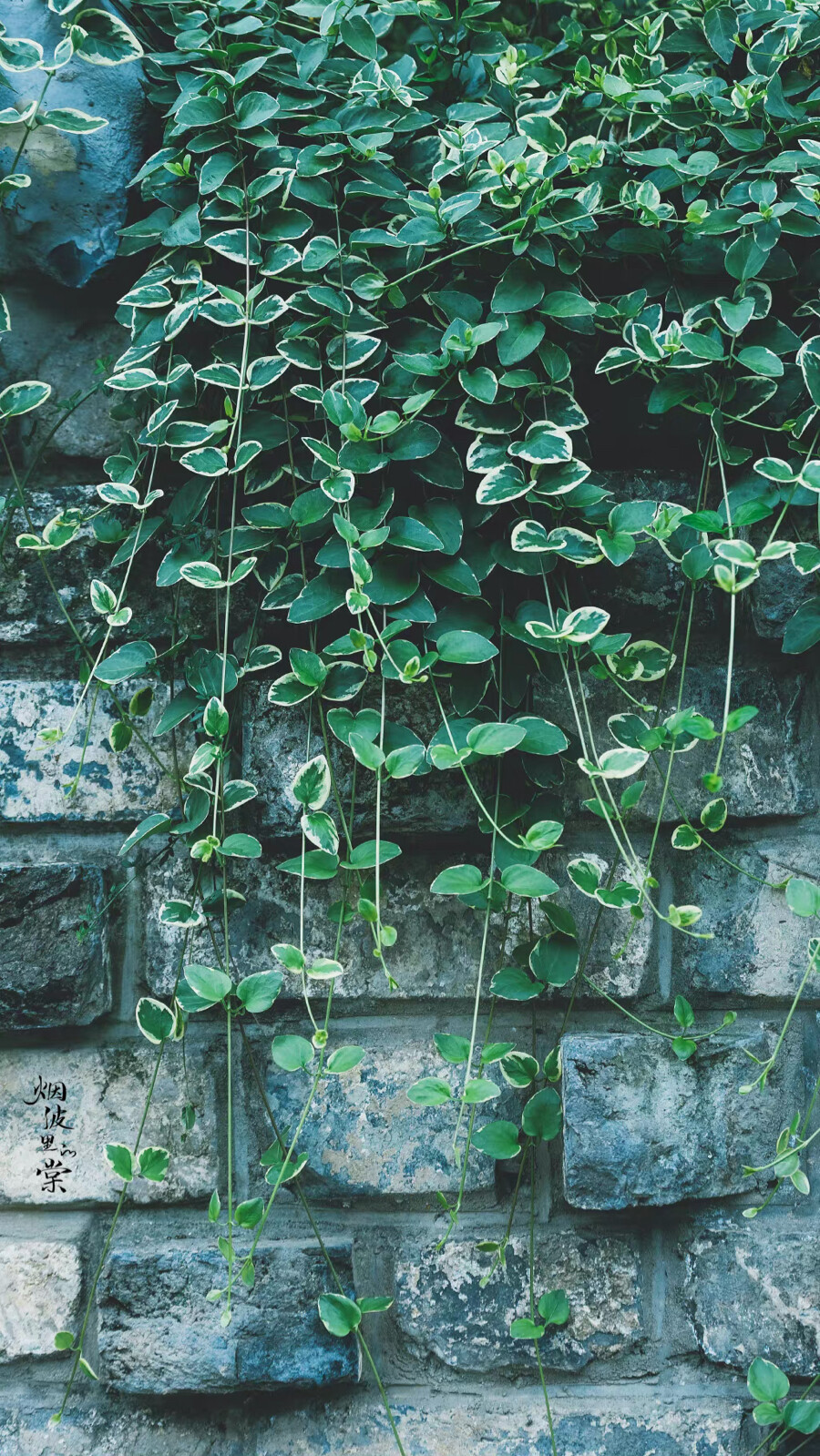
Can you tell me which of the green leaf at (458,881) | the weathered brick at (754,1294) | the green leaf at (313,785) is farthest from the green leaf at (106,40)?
the weathered brick at (754,1294)

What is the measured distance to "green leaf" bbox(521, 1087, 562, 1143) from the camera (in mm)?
862

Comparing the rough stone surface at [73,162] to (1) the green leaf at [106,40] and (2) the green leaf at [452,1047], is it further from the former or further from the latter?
(2) the green leaf at [452,1047]

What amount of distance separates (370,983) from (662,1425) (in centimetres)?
47

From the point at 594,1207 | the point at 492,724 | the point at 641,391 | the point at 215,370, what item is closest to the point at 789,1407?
the point at 594,1207

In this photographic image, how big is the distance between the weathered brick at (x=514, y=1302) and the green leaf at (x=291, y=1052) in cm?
27

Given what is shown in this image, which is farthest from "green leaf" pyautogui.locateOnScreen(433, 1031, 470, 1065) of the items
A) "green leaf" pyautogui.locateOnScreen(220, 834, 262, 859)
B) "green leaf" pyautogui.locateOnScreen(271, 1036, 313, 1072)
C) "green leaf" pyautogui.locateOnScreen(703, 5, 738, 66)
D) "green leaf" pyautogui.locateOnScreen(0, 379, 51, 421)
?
"green leaf" pyautogui.locateOnScreen(703, 5, 738, 66)

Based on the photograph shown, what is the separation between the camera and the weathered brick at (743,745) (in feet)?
3.10

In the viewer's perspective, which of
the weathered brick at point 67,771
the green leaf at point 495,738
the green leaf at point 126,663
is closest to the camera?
the green leaf at point 495,738

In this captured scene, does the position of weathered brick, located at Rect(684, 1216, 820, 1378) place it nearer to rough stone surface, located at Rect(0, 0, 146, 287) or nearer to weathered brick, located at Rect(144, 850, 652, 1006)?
weathered brick, located at Rect(144, 850, 652, 1006)

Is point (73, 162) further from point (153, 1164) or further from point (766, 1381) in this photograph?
point (766, 1381)

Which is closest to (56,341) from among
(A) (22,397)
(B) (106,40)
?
(A) (22,397)

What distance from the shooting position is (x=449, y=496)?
88cm

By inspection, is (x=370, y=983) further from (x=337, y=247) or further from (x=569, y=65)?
(x=569, y=65)

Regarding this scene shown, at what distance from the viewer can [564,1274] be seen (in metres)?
0.91
